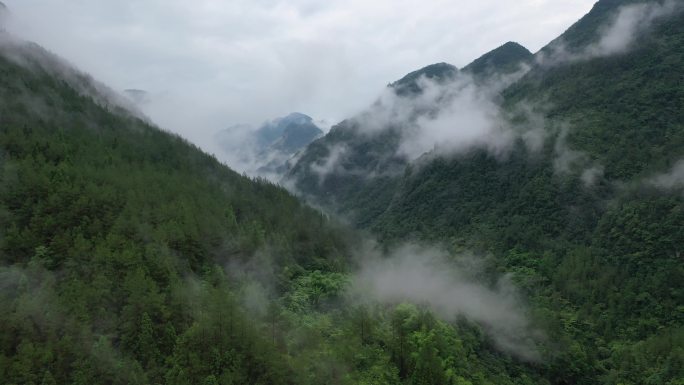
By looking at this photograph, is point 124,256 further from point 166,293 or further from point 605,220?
point 605,220

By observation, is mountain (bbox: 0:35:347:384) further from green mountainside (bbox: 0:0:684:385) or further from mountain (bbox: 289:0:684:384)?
mountain (bbox: 289:0:684:384)

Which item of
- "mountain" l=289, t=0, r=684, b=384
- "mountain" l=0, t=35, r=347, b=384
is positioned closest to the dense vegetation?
"mountain" l=0, t=35, r=347, b=384

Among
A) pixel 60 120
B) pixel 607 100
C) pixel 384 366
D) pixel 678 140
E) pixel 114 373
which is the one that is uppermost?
pixel 607 100

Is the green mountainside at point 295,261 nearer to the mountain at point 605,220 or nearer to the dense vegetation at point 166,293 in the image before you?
the dense vegetation at point 166,293

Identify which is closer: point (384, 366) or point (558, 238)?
point (384, 366)

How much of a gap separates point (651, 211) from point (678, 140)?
1268 inches

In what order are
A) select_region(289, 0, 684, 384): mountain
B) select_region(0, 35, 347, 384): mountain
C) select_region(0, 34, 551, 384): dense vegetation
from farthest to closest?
select_region(289, 0, 684, 384): mountain
select_region(0, 34, 551, 384): dense vegetation
select_region(0, 35, 347, 384): mountain

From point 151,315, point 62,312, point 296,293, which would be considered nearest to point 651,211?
point 296,293

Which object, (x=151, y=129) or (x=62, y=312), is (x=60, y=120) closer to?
(x=151, y=129)

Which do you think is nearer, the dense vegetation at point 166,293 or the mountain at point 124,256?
the mountain at point 124,256

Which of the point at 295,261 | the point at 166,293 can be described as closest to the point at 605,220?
the point at 295,261

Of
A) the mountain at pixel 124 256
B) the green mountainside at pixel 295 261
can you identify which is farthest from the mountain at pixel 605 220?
the mountain at pixel 124 256

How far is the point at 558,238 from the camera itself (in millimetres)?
156250

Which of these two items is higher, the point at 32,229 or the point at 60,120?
the point at 60,120
